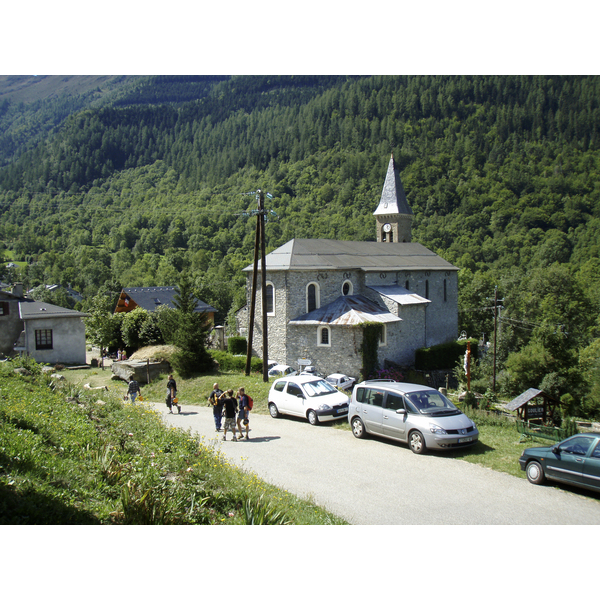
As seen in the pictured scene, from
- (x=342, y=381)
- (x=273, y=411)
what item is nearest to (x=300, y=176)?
(x=342, y=381)

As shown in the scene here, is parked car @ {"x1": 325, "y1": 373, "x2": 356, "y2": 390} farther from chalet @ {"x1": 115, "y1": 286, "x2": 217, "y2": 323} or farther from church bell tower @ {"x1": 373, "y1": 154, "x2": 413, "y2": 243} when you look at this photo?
chalet @ {"x1": 115, "y1": 286, "x2": 217, "y2": 323}

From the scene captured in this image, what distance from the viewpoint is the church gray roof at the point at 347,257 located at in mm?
30797

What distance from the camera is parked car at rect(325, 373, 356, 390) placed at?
25434mm

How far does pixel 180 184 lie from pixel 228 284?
131 feet

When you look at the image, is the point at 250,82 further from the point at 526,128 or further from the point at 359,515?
the point at 359,515

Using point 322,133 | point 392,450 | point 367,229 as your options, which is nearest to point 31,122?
point 322,133

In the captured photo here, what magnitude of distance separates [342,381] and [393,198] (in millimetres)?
25765

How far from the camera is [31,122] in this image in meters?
119

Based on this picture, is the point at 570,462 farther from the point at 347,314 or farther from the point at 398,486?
the point at 347,314

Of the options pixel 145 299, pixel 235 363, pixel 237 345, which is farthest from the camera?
pixel 145 299

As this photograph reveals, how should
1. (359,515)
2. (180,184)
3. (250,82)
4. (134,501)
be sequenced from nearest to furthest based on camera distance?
(134,501) → (359,515) → (180,184) → (250,82)

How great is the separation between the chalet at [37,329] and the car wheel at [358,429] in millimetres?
20504

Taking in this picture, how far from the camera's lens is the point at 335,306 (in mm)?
30094

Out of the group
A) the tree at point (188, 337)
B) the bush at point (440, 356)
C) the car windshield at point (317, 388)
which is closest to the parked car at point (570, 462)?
the car windshield at point (317, 388)
